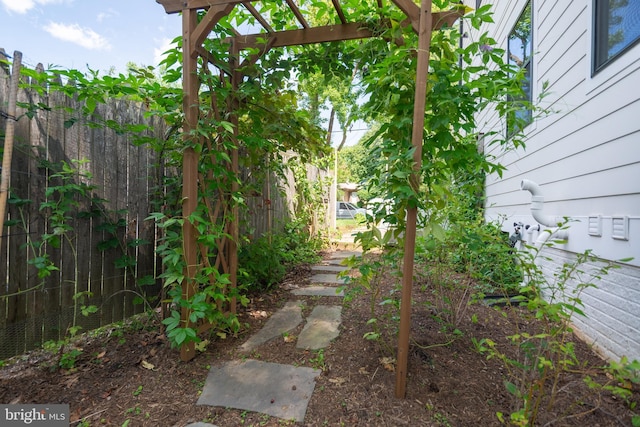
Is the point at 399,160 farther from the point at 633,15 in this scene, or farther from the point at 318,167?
the point at 318,167

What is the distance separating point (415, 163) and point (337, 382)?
1.29 meters

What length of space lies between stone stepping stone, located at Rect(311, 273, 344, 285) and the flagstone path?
1.18 metres

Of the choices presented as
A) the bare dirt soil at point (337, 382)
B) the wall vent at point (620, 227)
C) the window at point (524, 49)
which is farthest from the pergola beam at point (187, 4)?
the window at point (524, 49)

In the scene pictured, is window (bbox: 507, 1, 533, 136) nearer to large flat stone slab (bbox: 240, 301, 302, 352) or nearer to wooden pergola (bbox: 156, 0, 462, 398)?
wooden pergola (bbox: 156, 0, 462, 398)

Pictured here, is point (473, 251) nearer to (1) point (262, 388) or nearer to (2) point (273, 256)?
(1) point (262, 388)

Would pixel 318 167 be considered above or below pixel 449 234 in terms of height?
above

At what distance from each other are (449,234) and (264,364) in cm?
152

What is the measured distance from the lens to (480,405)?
5.45 feet

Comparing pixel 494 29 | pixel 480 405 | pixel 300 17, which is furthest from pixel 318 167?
pixel 480 405

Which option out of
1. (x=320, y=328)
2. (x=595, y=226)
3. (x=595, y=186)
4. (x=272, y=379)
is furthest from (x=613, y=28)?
(x=272, y=379)

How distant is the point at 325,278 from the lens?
4129 millimetres

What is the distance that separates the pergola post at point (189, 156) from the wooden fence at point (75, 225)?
554mm

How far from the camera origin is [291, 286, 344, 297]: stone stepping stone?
3.43m

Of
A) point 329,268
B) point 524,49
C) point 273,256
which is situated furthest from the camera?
point 329,268
